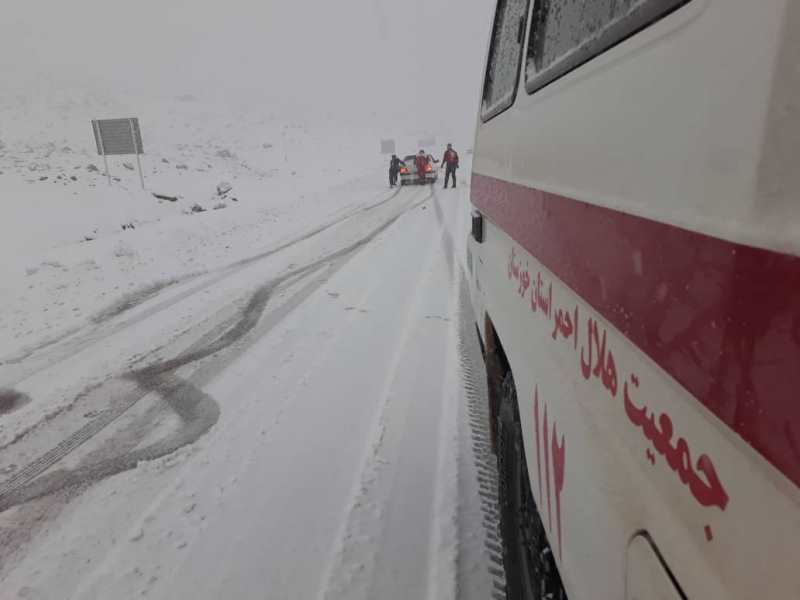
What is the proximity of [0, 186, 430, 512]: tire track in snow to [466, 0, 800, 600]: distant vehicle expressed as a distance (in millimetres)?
2592

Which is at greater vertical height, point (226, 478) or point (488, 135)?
point (488, 135)

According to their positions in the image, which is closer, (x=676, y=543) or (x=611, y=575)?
(x=676, y=543)

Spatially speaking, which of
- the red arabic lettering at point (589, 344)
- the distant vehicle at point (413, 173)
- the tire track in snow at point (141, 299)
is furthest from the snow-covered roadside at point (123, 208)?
the red arabic lettering at point (589, 344)

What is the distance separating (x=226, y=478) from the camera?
2.99 metres

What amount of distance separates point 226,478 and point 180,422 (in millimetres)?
783

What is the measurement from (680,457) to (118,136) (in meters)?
20.0

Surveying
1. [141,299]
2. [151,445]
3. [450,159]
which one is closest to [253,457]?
[151,445]

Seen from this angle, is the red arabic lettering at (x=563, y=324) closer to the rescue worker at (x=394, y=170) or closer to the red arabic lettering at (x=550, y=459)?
the red arabic lettering at (x=550, y=459)

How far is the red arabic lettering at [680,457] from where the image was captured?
2.17 feet

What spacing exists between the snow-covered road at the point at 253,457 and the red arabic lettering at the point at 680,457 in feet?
5.48

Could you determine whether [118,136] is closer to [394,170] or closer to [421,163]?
[394,170]

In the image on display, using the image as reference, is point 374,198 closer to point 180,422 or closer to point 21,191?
point 21,191

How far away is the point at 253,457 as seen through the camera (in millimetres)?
3184

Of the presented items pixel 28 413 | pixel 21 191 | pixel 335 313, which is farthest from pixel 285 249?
pixel 21 191
